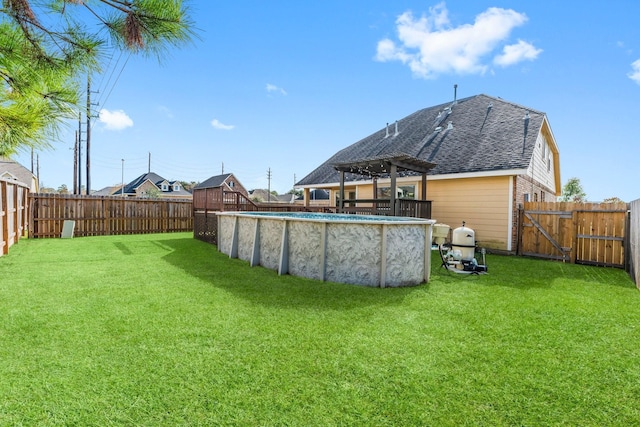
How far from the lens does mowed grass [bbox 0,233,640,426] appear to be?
2072 mm

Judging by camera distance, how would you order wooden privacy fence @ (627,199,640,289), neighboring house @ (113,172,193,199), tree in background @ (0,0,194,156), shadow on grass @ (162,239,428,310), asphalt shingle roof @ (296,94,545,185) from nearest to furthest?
tree in background @ (0,0,194,156), shadow on grass @ (162,239,428,310), wooden privacy fence @ (627,199,640,289), asphalt shingle roof @ (296,94,545,185), neighboring house @ (113,172,193,199)

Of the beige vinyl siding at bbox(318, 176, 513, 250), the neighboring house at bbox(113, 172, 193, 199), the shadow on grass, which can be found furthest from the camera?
the neighboring house at bbox(113, 172, 193, 199)

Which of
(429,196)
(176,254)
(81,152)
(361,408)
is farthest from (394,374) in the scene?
(81,152)

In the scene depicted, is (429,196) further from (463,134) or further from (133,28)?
(133,28)

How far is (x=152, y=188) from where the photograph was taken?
40.8 m

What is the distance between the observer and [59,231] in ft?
42.2

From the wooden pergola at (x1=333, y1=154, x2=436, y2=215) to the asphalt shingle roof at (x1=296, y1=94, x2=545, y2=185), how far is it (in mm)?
668

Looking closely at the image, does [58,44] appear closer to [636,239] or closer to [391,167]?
[391,167]

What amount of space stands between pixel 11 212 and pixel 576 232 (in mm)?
16355

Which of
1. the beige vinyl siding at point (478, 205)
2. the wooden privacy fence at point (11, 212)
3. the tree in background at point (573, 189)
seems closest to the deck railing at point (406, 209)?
the beige vinyl siding at point (478, 205)

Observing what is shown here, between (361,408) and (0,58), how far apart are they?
513 cm

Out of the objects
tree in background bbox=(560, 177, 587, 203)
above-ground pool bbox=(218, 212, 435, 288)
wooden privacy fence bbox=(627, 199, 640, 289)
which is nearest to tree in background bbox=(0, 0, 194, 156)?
above-ground pool bbox=(218, 212, 435, 288)

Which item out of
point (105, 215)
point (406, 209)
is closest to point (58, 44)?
point (406, 209)

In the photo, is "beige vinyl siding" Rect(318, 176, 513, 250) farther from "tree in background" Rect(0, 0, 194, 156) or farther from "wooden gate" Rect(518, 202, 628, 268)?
"tree in background" Rect(0, 0, 194, 156)
